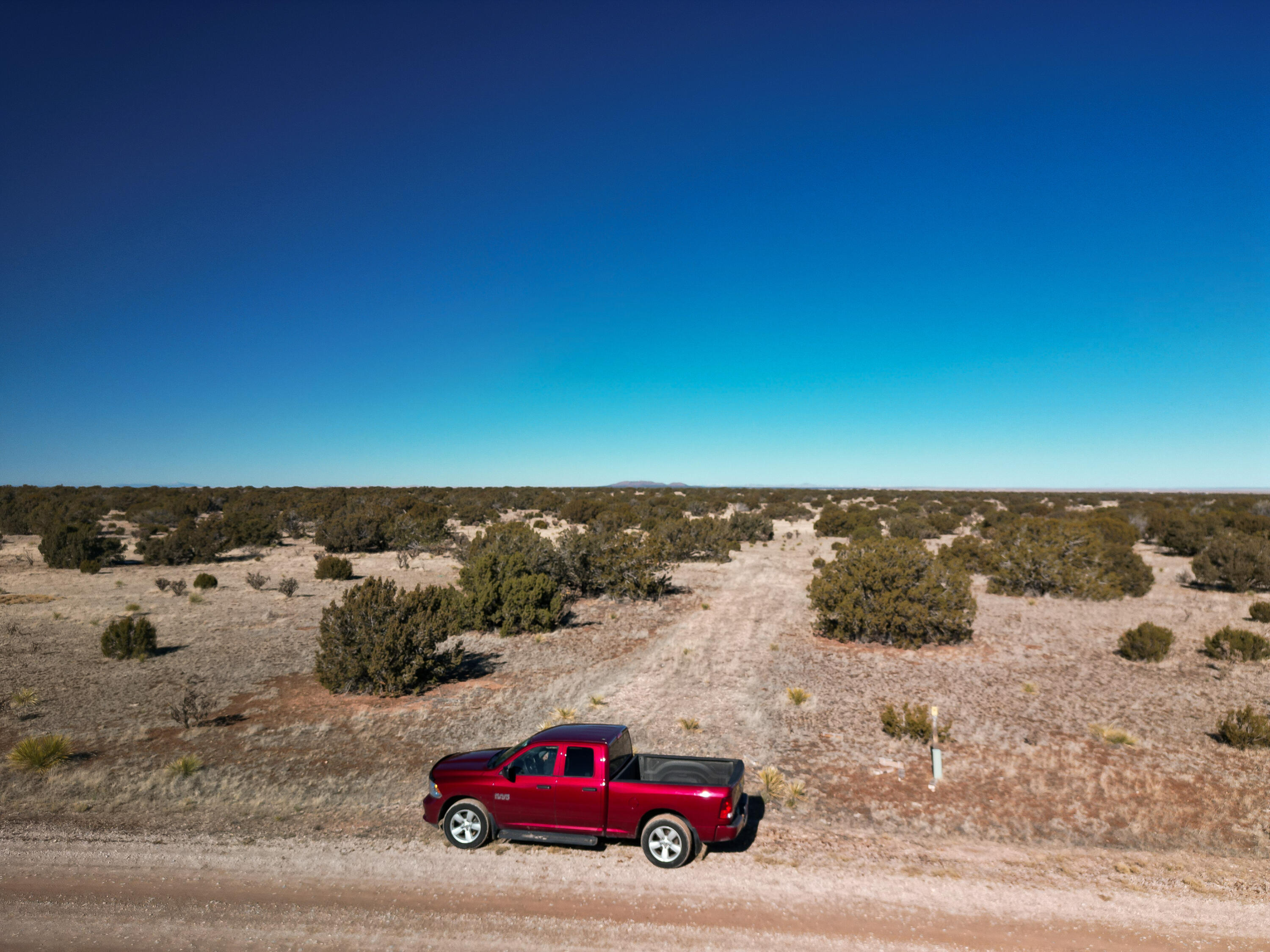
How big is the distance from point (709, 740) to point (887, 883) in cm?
486

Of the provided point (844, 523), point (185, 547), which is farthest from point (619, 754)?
point (844, 523)

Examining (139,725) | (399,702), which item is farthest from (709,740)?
(139,725)

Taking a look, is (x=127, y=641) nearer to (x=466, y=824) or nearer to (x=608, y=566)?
(x=466, y=824)

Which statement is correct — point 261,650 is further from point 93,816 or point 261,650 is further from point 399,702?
point 93,816

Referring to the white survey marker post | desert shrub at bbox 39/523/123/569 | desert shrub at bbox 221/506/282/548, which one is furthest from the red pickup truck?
desert shrub at bbox 221/506/282/548

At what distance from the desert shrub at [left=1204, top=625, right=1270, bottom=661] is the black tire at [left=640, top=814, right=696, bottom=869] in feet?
57.5

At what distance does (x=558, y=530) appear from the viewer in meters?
50.1

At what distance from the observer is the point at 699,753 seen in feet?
36.3

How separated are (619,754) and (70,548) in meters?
38.0

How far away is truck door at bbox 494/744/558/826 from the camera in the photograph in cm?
778

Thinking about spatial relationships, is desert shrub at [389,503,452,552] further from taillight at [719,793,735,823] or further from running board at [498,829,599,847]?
taillight at [719,793,735,823]

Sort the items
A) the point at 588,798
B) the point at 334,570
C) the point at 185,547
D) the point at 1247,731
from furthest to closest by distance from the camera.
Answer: the point at 185,547 → the point at 334,570 → the point at 1247,731 → the point at 588,798

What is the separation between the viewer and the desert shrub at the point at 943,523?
4953 cm

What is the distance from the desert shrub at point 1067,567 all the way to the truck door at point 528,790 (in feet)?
82.6
